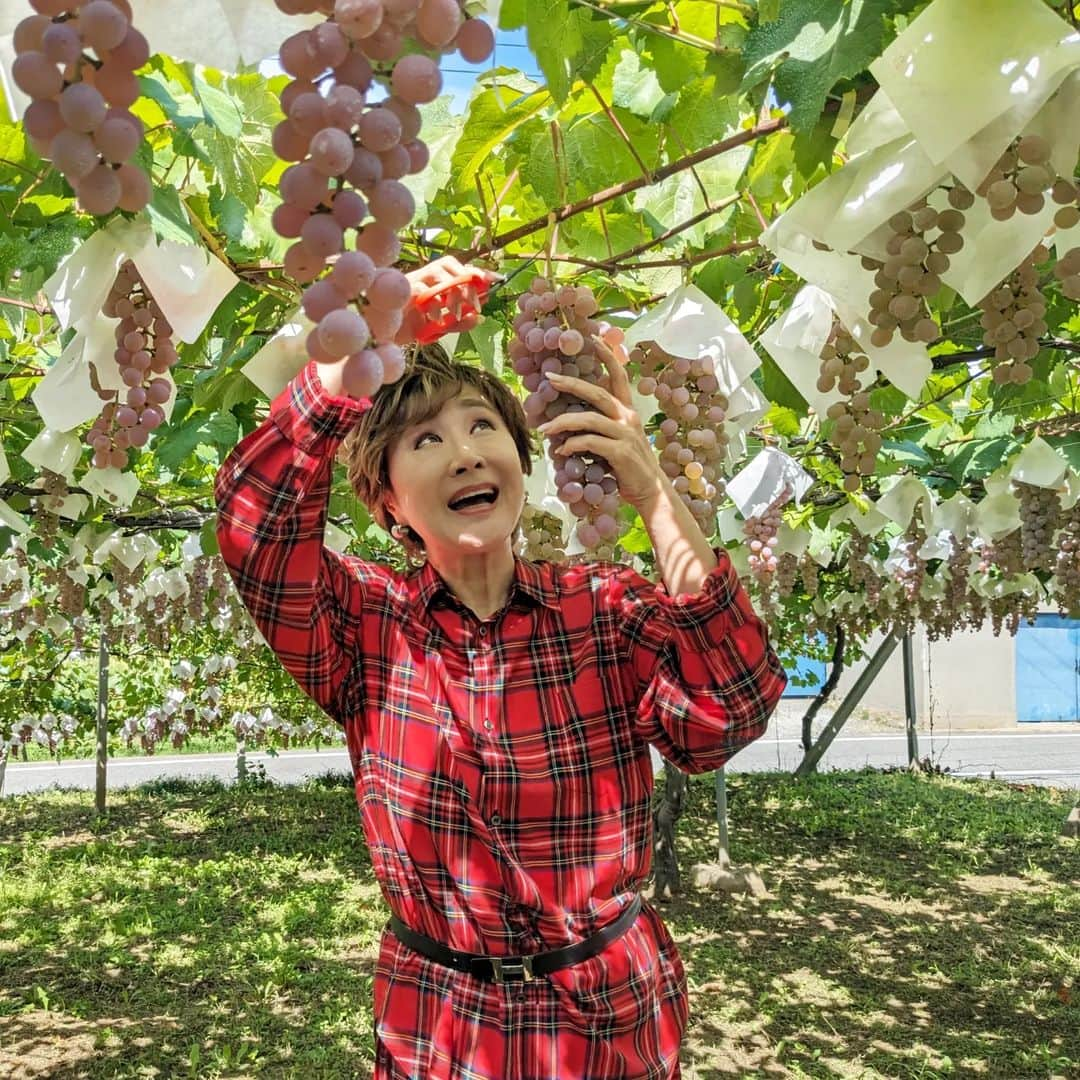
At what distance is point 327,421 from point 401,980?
2.68ft

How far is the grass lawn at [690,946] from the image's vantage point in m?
4.83

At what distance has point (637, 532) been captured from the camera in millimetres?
4953

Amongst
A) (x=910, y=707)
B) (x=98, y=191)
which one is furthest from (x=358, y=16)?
(x=910, y=707)

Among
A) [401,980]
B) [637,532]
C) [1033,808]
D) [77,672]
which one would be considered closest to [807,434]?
[637,532]

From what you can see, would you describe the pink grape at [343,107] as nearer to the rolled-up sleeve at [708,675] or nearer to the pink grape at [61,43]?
the pink grape at [61,43]

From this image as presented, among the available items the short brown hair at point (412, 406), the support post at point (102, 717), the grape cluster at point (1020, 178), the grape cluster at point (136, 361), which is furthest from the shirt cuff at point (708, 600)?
the support post at point (102, 717)

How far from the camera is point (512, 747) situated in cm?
157

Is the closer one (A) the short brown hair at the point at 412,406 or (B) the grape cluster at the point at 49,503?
(A) the short brown hair at the point at 412,406

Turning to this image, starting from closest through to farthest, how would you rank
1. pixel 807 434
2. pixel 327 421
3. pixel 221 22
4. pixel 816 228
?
1. pixel 221 22
2. pixel 816 228
3. pixel 327 421
4. pixel 807 434

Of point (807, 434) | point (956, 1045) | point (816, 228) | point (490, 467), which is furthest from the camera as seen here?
point (956, 1045)

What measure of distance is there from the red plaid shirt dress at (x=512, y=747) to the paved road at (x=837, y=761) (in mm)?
13495

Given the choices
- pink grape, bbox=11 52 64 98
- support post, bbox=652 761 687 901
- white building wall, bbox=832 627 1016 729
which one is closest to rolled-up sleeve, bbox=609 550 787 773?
pink grape, bbox=11 52 64 98

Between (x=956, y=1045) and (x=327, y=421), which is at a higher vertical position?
(x=327, y=421)

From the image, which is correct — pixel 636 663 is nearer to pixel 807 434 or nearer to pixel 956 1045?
pixel 807 434
